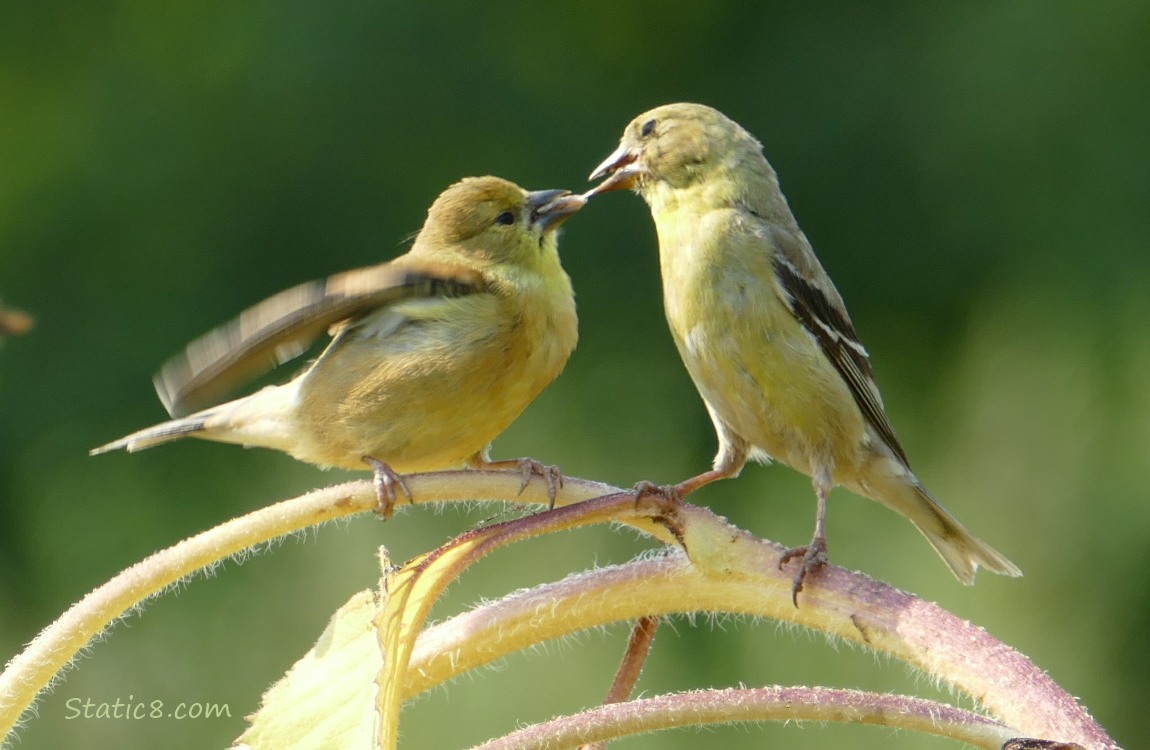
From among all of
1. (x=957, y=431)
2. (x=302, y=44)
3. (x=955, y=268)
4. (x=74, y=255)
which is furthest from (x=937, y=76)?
(x=74, y=255)

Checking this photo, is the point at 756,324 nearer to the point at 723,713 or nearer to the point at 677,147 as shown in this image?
the point at 677,147

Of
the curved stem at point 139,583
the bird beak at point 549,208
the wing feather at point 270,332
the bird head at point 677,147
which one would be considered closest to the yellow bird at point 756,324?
the bird head at point 677,147

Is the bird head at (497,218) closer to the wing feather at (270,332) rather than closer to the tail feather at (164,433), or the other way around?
the tail feather at (164,433)

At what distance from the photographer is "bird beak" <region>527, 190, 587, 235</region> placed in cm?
271

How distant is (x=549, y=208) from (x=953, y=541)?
1.00m

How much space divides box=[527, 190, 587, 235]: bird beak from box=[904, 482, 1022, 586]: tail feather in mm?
848

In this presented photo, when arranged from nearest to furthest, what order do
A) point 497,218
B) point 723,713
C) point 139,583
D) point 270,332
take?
point 723,713 → point 139,583 → point 270,332 → point 497,218

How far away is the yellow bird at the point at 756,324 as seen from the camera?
2.29 metres

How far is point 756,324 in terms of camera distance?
7.61 feet

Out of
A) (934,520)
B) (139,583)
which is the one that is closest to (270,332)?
(139,583)

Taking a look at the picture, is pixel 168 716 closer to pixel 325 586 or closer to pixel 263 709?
pixel 325 586

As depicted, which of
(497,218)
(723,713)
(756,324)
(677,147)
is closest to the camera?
(723,713)

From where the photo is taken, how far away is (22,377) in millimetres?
4723

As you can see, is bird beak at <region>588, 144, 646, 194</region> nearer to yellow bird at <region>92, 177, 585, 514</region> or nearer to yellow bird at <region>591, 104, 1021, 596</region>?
yellow bird at <region>591, 104, 1021, 596</region>
